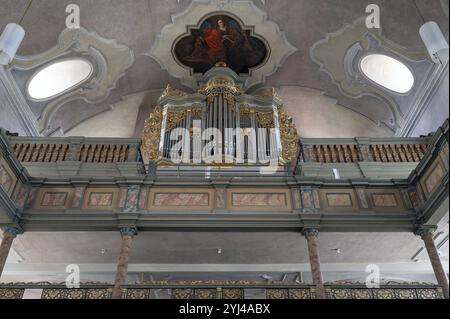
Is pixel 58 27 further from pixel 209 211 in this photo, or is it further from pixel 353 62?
pixel 353 62

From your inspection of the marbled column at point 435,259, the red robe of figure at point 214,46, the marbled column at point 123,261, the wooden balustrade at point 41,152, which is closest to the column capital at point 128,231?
the marbled column at point 123,261

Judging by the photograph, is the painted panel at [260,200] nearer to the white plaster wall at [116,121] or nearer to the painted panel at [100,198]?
the painted panel at [100,198]

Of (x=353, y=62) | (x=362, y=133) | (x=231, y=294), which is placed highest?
(x=353, y=62)

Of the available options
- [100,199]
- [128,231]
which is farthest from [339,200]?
[100,199]

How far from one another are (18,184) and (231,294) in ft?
17.1

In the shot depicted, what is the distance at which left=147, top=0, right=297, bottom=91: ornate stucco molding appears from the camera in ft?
42.9

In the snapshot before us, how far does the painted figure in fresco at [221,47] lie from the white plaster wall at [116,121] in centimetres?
231

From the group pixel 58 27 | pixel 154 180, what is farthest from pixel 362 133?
pixel 58 27

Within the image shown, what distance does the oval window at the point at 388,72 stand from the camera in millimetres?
12203

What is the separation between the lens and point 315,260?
28.5ft

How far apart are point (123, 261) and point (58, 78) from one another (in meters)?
7.27

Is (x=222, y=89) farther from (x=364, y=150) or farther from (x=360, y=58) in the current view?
(x=364, y=150)

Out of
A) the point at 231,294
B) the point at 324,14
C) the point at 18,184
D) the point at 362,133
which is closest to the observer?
the point at 231,294

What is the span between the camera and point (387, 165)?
35.0 ft
